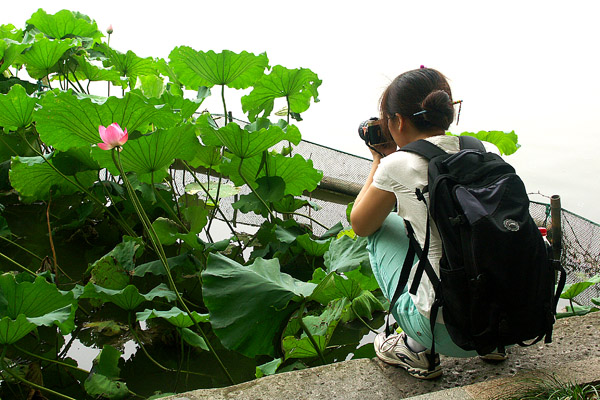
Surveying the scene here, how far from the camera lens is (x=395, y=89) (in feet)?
3.24

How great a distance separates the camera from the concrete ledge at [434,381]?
0.95m

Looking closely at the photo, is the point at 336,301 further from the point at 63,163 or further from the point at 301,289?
the point at 63,163

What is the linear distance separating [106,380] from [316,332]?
1.54ft

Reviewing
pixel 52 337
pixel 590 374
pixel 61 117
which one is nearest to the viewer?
pixel 590 374

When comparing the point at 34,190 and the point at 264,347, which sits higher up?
the point at 34,190

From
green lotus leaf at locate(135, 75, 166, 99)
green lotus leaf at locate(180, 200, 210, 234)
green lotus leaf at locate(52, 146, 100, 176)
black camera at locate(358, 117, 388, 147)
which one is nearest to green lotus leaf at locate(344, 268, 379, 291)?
black camera at locate(358, 117, 388, 147)

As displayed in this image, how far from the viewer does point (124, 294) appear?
1.29m

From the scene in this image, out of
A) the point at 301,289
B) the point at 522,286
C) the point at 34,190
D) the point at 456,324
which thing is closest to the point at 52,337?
the point at 34,190

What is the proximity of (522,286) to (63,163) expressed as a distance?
1.35 meters

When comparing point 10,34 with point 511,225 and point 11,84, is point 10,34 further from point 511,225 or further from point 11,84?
point 511,225

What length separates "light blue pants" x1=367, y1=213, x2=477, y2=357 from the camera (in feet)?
3.18

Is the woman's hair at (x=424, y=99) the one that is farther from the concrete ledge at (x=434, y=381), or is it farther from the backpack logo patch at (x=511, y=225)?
the concrete ledge at (x=434, y=381)

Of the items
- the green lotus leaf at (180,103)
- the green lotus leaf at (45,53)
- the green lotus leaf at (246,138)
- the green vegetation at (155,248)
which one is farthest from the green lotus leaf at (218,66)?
the green lotus leaf at (45,53)

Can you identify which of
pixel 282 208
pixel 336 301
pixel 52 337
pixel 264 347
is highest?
pixel 282 208
